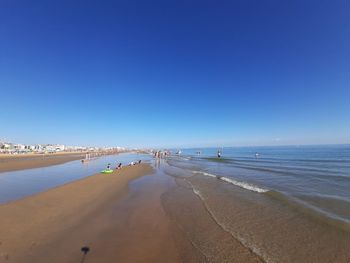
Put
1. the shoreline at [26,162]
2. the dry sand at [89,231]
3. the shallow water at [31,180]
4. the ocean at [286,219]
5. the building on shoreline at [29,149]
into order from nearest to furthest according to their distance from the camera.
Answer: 1. the dry sand at [89,231]
2. the ocean at [286,219]
3. the shallow water at [31,180]
4. the shoreline at [26,162]
5. the building on shoreline at [29,149]

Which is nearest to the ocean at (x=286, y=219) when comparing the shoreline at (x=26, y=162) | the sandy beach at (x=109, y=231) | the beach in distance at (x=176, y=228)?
the beach in distance at (x=176, y=228)

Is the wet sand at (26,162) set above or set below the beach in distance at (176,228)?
above

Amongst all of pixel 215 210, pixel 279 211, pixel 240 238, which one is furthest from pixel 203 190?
pixel 240 238

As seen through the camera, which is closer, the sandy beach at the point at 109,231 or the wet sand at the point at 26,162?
the sandy beach at the point at 109,231

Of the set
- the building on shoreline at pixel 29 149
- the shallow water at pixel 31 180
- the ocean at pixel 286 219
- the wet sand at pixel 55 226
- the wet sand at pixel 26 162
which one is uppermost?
the building on shoreline at pixel 29 149

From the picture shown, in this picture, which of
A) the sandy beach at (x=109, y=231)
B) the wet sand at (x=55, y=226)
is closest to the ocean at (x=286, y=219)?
the sandy beach at (x=109, y=231)

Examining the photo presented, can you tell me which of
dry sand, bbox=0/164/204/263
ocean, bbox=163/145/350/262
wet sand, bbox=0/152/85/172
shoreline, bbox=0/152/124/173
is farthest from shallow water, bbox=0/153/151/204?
ocean, bbox=163/145/350/262

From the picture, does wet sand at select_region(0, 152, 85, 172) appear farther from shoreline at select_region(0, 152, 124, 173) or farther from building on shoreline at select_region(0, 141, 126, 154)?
building on shoreline at select_region(0, 141, 126, 154)

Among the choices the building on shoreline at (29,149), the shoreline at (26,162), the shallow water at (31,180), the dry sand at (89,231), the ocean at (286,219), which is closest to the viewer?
the dry sand at (89,231)

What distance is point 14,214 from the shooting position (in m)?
8.05

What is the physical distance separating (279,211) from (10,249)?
31.1 feet

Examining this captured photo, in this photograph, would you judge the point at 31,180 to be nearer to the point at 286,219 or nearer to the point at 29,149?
the point at 286,219

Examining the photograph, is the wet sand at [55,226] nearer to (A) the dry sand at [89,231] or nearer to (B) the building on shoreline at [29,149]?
(A) the dry sand at [89,231]

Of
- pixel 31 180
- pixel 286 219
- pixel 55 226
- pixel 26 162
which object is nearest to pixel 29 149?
pixel 26 162
